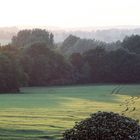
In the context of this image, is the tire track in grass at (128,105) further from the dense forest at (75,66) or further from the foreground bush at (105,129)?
the foreground bush at (105,129)

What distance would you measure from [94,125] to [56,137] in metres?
9.31

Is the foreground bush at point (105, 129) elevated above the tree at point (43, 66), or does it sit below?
above

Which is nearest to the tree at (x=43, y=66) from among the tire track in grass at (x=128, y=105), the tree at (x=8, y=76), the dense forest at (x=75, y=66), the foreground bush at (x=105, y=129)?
the dense forest at (x=75, y=66)

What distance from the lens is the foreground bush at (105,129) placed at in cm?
1662

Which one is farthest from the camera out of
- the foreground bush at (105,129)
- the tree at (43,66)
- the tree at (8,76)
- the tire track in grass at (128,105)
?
the tree at (43,66)

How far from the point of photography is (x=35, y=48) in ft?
386

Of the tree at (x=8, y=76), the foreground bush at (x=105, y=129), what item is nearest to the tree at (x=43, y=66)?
the tree at (x=8, y=76)

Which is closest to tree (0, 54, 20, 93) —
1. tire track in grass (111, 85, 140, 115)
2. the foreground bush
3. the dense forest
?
the dense forest

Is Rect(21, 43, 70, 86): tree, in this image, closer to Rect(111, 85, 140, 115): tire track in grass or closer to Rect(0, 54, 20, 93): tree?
Rect(0, 54, 20, 93): tree

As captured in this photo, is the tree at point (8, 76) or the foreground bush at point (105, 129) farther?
the tree at point (8, 76)

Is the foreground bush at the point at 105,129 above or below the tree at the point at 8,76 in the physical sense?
above

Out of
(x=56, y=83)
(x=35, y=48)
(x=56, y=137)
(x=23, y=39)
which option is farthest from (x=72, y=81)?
(x=56, y=137)

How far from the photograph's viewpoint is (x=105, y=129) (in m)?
16.7

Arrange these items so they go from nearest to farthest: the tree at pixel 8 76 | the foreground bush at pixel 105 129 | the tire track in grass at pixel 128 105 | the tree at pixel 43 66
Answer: the foreground bush at pixel 105 129
the tire track in grass at pixel 128 105
the tree at pixel 8 76
the tree at pixel 43 66
